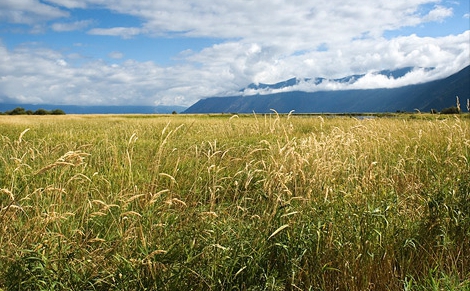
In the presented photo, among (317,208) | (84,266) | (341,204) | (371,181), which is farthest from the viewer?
(371,181)

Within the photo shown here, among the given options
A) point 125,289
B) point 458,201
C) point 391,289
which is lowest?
point 391,289

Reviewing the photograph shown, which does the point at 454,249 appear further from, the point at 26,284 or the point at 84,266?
the point at 26,284

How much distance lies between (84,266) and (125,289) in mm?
532

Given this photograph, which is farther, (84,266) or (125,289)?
(84,266)

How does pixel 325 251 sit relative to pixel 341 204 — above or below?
below

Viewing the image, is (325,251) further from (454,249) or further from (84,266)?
(84,266)

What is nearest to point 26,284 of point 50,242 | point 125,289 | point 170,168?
point 50,242

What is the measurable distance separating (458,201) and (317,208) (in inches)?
71.3

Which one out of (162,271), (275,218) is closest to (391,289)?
(275,218)

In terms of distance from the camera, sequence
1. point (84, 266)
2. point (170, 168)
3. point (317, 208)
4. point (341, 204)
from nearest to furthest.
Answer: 1. point (84, 266)
2. point (317, 208)
3. point (341, 204)
4. point (170, 168)

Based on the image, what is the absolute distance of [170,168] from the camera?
6504mm

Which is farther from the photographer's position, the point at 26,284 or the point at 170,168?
the point at 170,168

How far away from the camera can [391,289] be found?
3.54 metres

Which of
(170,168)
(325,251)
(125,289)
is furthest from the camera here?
(170,168)
